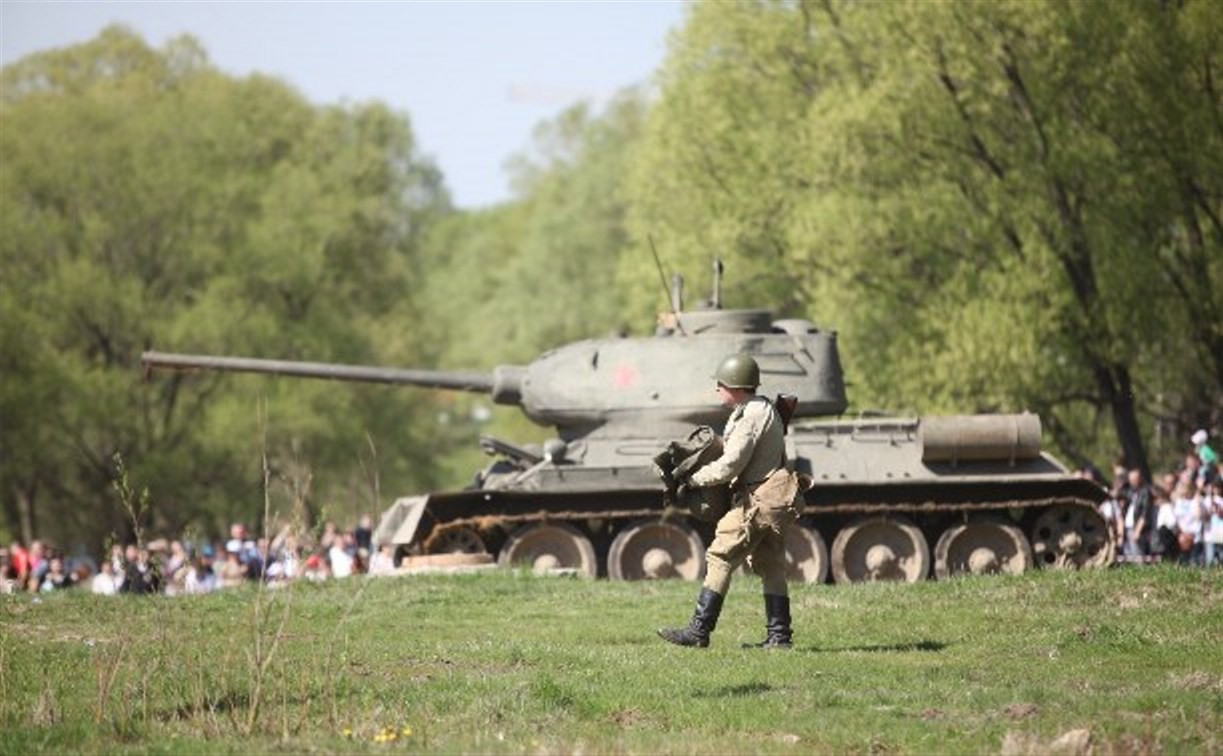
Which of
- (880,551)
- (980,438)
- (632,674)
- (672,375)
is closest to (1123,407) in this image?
(880,551)

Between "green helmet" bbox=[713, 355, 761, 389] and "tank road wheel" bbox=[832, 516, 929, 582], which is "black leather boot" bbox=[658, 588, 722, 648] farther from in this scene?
"tank road wheel" bbox=[832, 516, 929, 582]

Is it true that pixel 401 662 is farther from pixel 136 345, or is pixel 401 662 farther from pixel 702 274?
pixel 136 345

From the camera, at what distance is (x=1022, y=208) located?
41875 mm

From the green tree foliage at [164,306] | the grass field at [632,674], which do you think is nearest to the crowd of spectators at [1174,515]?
the grass field at [632,674]

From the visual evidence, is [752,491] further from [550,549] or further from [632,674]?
[550,549]

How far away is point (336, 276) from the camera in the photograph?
63.6 meters

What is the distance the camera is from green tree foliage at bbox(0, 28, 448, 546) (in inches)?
2124

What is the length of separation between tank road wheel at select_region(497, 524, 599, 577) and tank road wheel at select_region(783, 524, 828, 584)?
2.52m

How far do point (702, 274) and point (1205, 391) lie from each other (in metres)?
10.9

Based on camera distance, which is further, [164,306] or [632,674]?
[164,306]

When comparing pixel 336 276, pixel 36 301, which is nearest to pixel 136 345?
pixel 36 301

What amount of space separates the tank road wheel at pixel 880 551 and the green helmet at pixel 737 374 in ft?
34.2

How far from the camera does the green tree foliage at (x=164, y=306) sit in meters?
53.9

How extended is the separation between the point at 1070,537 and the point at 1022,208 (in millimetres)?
14531
